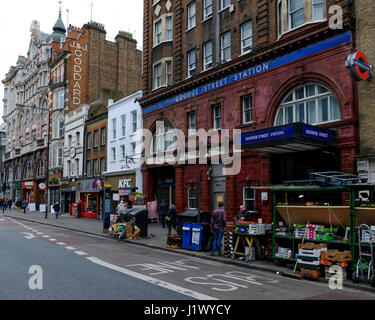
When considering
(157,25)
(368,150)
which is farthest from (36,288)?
(157,25)

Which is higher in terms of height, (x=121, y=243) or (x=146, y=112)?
(x=146, y=112)

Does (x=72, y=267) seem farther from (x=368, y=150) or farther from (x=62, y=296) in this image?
(x=368, y=150)

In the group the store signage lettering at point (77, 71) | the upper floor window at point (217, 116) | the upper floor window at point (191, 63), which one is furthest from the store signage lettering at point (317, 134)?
the store signage lettering at point (77, 71)

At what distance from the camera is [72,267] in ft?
33.8

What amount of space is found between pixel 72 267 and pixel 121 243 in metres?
6.96

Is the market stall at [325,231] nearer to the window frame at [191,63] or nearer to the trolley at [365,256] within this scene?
the trolley at [365,256]

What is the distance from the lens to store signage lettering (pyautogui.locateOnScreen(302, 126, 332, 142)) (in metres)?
14.7

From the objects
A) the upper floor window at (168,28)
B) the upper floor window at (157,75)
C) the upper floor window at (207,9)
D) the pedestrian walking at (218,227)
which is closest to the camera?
the pedestrian walking at (218,227)

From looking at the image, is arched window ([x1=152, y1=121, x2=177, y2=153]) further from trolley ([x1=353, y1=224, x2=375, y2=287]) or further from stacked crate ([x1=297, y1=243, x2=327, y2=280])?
trolley ([x1=353, y1=224, x2=375, y2=287])

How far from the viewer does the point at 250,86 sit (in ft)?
67.4

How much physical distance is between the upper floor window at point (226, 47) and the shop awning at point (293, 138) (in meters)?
7.90

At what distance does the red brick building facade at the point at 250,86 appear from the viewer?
16.6m

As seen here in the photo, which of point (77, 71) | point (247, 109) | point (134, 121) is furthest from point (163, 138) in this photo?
point (77, 71)
